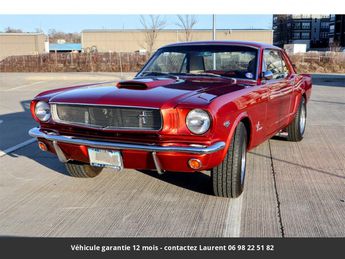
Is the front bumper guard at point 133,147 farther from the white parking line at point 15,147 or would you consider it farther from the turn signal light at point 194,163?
the white parking line at point 15,147

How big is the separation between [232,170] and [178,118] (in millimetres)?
833

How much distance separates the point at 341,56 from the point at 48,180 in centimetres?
3344

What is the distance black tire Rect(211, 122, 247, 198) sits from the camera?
3.78 metres

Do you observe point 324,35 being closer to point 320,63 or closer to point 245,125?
point 320,63

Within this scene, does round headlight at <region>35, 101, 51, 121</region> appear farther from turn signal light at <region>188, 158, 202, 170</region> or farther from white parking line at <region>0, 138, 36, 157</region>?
white parking line at <region>0, 138, 36, 157</region>

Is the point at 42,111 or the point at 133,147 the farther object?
the point at 42,111

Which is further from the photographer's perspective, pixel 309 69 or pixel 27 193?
pixel 309 69

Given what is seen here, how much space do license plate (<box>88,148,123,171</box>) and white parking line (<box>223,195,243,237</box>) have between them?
111cm

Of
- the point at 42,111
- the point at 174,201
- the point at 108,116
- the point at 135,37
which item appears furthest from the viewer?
the point at 135,37

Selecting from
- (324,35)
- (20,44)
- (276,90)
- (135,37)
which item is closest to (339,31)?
(324,35)

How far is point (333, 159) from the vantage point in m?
5.50

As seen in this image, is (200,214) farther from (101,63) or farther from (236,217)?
(101,63)

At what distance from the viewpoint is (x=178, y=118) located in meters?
3.38

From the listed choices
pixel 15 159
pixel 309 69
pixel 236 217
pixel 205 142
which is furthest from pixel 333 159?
pixel 309 69
